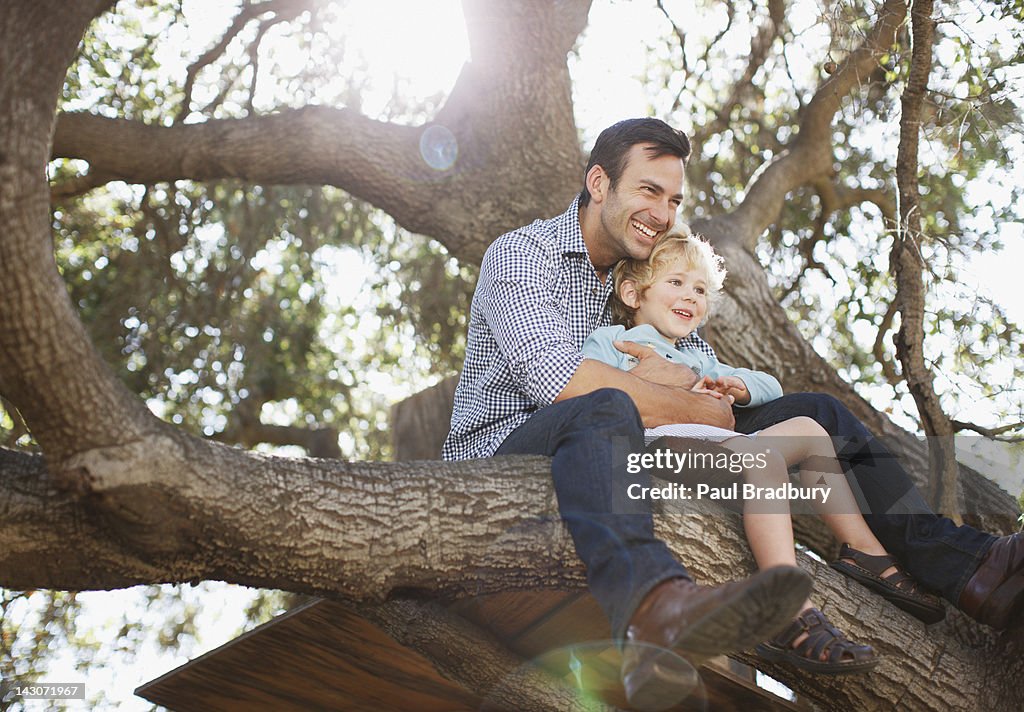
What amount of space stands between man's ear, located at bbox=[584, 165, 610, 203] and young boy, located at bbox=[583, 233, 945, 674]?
1.05ft

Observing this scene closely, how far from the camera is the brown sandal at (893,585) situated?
3.33 meters

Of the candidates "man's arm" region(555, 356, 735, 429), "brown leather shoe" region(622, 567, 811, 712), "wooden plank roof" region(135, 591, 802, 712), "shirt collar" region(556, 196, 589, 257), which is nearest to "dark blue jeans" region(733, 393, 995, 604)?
"man's arm" region(555, 356, 735, 429)

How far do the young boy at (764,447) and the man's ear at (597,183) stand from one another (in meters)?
0.32

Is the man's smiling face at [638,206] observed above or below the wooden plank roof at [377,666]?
above

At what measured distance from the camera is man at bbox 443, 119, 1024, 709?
7.82 ft

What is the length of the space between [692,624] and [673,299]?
6.21ft

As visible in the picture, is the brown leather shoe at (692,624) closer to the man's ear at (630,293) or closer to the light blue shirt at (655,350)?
the light blue shirt at (655,350)

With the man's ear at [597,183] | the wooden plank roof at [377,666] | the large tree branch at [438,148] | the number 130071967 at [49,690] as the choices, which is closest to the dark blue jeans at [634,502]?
the wooden plank roof at [377,666]

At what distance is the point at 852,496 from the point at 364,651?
1895mm

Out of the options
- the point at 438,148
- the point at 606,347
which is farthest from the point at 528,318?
the point at 438,148

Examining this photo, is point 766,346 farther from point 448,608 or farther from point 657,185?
point 448,608

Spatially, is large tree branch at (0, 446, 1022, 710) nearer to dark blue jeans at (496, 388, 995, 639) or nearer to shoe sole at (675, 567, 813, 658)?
dark blue jeans at (496, 388, 995, 639)

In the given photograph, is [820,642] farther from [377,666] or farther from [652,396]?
[377,666]

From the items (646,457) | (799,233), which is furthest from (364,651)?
(799,233)
